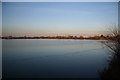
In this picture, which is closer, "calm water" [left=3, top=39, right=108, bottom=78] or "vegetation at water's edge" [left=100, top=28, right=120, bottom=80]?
"vegetation at water's edge" [left=100, top=28, right=120, bottom=80]

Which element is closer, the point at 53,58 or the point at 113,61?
the point at 113,61

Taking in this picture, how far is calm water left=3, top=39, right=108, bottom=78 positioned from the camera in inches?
188

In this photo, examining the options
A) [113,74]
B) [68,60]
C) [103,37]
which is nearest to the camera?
[113,74]

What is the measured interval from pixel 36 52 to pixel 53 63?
60cm

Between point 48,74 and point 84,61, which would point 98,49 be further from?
point 48,74

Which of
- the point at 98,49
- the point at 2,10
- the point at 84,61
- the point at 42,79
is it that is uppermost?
the point at 2,10

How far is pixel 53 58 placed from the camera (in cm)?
557

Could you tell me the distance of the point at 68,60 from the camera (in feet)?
17.9

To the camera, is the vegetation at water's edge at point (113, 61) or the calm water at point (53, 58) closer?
the vegetation at water's edge at point (113, 61)

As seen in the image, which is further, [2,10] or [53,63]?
[53,63]

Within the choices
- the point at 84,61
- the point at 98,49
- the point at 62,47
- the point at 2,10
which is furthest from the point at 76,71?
the point at 2,10

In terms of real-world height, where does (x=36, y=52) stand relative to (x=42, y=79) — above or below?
above

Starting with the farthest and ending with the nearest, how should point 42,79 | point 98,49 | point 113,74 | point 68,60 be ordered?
point 68,60 → point 98,49 → point 42,79 → point 113,74

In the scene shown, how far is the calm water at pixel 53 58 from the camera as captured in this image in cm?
477
